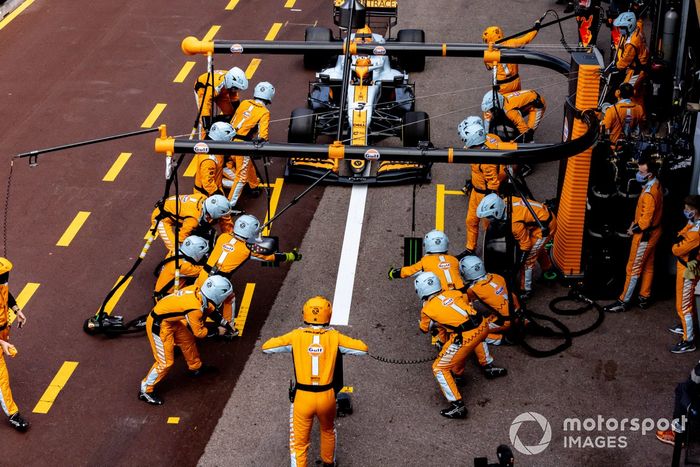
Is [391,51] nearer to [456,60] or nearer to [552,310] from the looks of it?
Result: [552,310]

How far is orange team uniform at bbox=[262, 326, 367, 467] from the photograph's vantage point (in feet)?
39.4

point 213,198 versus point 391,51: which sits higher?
point 391,51

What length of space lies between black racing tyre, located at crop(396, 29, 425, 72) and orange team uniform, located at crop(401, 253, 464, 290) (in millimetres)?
7845

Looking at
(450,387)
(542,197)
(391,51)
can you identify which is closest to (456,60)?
(542,197)

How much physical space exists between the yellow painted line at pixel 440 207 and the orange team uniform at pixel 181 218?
3.89 meters

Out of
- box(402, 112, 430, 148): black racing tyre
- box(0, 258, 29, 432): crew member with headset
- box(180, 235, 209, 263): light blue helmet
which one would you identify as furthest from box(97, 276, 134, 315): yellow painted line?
box(402, 112, 430, 148): black racing tyre

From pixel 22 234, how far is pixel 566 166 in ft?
27.9

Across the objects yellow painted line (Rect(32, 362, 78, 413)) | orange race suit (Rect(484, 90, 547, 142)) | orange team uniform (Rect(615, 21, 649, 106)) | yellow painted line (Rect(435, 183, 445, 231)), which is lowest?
yellow painted line (Rect(32, 362, 78, 413))

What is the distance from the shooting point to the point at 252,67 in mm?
21875

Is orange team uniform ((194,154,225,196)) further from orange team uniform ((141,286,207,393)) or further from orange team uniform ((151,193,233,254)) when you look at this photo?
orange team uniform ((141,286,207,393))

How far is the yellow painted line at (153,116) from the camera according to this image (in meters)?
20.0

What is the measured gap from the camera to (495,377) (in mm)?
14023

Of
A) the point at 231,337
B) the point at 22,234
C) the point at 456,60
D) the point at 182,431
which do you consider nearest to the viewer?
the point at 182,431

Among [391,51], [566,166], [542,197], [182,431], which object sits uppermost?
[391,51]
